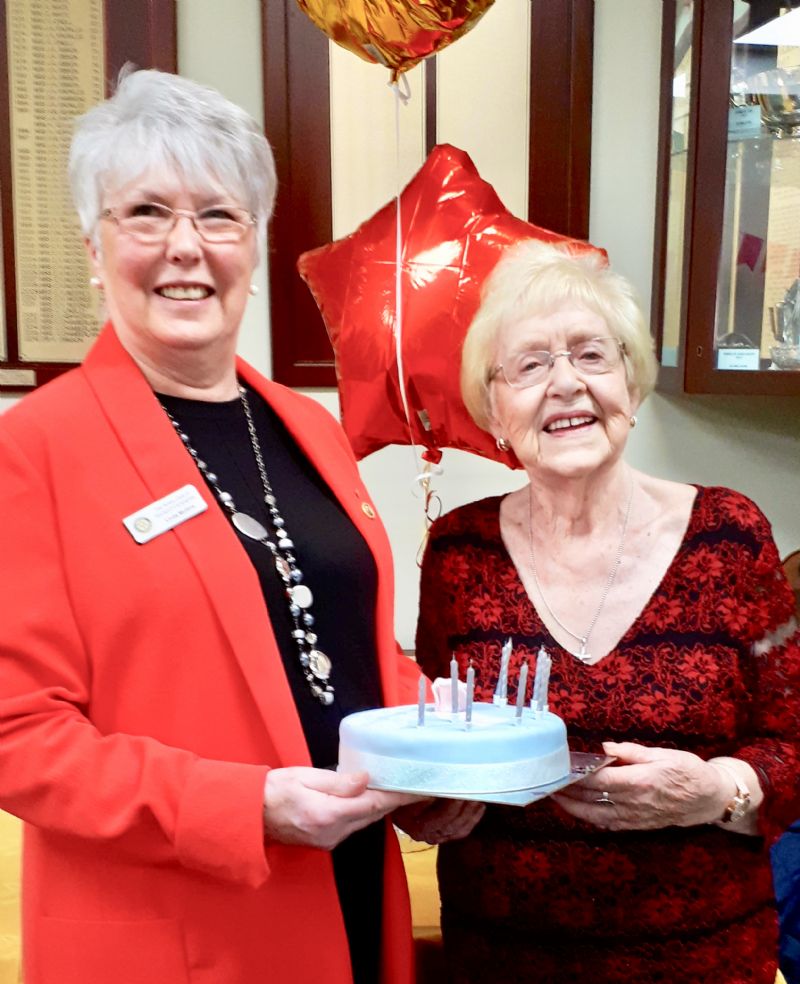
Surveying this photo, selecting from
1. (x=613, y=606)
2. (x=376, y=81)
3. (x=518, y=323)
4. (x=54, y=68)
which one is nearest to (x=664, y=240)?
(x=376, y=81)

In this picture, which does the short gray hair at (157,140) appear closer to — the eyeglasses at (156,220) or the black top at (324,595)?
the eyeglasses at (156,220)

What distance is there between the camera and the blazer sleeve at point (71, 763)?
2.75 ft

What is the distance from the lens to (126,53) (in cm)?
199

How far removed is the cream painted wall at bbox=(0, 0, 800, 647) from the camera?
204cm

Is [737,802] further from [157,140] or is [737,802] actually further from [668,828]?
[157,140]

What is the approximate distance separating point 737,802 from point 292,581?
0.59 m

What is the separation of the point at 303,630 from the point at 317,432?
0.29m

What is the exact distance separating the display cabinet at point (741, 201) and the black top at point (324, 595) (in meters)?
1.00

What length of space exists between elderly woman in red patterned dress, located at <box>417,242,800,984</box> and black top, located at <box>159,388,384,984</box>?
0.18 m

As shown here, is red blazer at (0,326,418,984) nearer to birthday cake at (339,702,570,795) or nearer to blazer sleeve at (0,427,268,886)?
blazer sleeve at (0,427,268,886)

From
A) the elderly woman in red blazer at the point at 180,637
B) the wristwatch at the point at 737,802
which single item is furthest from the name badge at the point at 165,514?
the wristwatch at the point at 737,802

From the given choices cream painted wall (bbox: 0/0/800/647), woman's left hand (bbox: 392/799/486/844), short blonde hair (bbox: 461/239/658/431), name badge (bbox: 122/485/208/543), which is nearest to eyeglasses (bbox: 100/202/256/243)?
name badge (bbox: 122/485/208/543)

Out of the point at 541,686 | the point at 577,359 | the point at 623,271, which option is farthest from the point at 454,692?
the point at 623,271

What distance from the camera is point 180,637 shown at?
91cm
